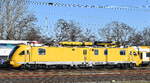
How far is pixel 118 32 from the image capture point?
93.2m

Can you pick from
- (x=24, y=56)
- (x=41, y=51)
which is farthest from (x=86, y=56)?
(x=24, y=56)

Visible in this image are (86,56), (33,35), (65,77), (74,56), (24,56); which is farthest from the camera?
(33,35)

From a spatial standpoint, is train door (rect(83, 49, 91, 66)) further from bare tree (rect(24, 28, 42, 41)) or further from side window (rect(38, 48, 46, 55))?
bare tree (rect(24, 28, 42, 41))

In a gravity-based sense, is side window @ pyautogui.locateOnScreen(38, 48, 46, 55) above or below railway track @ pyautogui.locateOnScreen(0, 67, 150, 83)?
above

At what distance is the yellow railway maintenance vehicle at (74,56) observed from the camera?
105 ft

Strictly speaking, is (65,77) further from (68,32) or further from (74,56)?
(68,32)

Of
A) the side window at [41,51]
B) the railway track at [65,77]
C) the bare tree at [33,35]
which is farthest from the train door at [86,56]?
the bare tree at [33,35]

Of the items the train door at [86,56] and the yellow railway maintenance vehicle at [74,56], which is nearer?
the yellow railway maintenance vehicle at [74,56]

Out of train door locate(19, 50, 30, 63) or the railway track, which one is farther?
train door locate(19, 50, 30, 63)

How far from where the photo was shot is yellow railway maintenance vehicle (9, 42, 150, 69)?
105ft

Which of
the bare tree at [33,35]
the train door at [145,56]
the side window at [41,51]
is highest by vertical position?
the bare tree at [33,35]

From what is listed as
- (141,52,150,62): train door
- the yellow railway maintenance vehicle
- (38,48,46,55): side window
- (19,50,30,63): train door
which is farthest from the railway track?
(141,52,150,62): train door

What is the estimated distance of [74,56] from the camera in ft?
117

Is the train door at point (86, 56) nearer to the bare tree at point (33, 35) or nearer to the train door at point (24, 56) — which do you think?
the train door at point (24, 56)
